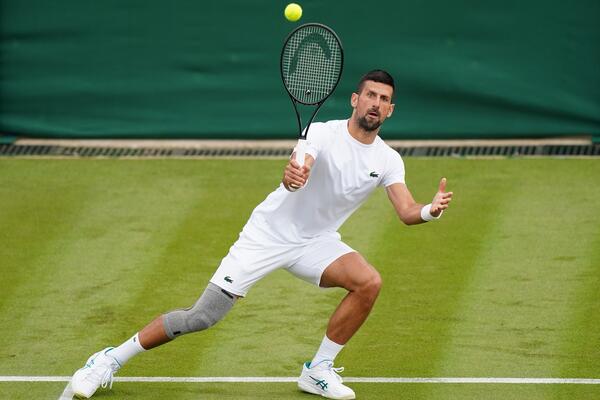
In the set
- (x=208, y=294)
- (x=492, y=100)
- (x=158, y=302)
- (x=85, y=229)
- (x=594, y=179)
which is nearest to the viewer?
(x=208, y=294)

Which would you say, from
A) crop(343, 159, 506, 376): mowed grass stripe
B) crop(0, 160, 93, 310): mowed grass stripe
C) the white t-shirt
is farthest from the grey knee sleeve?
crop(0, 160, 93, 310): mowed grass stripe

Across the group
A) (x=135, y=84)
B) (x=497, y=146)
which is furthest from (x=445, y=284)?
(x=135, y=84)

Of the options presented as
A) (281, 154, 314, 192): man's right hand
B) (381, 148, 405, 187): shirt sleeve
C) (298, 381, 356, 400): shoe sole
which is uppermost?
(381, 148, 405, 187): shirt sleeve

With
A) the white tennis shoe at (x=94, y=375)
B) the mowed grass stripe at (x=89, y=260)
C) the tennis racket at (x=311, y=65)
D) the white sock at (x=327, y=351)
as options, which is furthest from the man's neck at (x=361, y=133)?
the mowed grass stripe at (x=89, y=260)

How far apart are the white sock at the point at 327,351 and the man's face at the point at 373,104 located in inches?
51.4

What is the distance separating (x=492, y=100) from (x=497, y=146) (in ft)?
1.50

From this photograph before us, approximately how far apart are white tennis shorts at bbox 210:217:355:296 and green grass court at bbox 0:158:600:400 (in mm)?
700

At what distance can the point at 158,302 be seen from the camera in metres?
10.1

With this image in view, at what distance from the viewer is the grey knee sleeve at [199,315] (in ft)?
27.3

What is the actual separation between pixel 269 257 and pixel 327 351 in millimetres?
668

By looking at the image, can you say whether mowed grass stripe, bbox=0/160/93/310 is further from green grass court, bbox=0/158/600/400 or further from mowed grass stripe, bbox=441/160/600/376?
mowed grass stripe, bbox=441/160/600/376

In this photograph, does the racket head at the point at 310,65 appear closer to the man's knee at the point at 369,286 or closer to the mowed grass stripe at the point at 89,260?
the man's knee at the point at 369,286

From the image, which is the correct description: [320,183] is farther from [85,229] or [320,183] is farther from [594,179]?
[594,179]

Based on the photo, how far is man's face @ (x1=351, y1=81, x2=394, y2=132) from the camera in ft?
27.6
